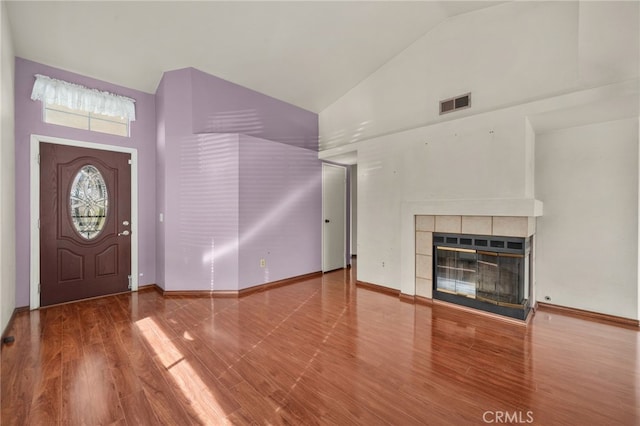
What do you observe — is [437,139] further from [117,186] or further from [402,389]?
[117,186]

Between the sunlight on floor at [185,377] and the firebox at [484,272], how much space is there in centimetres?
292

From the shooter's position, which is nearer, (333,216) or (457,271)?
(457,271)

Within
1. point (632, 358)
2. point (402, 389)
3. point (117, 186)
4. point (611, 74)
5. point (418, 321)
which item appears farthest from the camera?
point (117, 186)

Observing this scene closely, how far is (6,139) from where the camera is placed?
8.76 ft

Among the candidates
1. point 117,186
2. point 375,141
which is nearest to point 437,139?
point 375,141

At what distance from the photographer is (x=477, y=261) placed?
3340 mm

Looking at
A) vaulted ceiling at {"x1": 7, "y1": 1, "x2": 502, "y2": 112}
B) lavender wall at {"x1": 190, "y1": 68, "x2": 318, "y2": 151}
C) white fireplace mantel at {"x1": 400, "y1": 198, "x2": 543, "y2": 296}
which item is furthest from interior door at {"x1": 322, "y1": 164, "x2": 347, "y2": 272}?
vaulted ceiling at {"x1": 7, "y1": 1, "x2": 502, "y2": 112}

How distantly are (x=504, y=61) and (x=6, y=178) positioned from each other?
5.49 metres

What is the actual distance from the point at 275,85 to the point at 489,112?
3.19 meters

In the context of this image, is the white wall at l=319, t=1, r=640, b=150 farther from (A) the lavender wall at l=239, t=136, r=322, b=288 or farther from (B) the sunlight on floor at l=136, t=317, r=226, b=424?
(B) the sunlight on floor at l=136, t=317, r=226, b=424

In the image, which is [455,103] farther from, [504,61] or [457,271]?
[457,271]

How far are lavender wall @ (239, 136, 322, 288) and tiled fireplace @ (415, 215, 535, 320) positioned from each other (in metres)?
2.00

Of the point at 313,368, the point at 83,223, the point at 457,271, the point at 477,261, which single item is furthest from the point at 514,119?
the point at 83,223

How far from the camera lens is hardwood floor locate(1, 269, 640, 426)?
1.66 m
